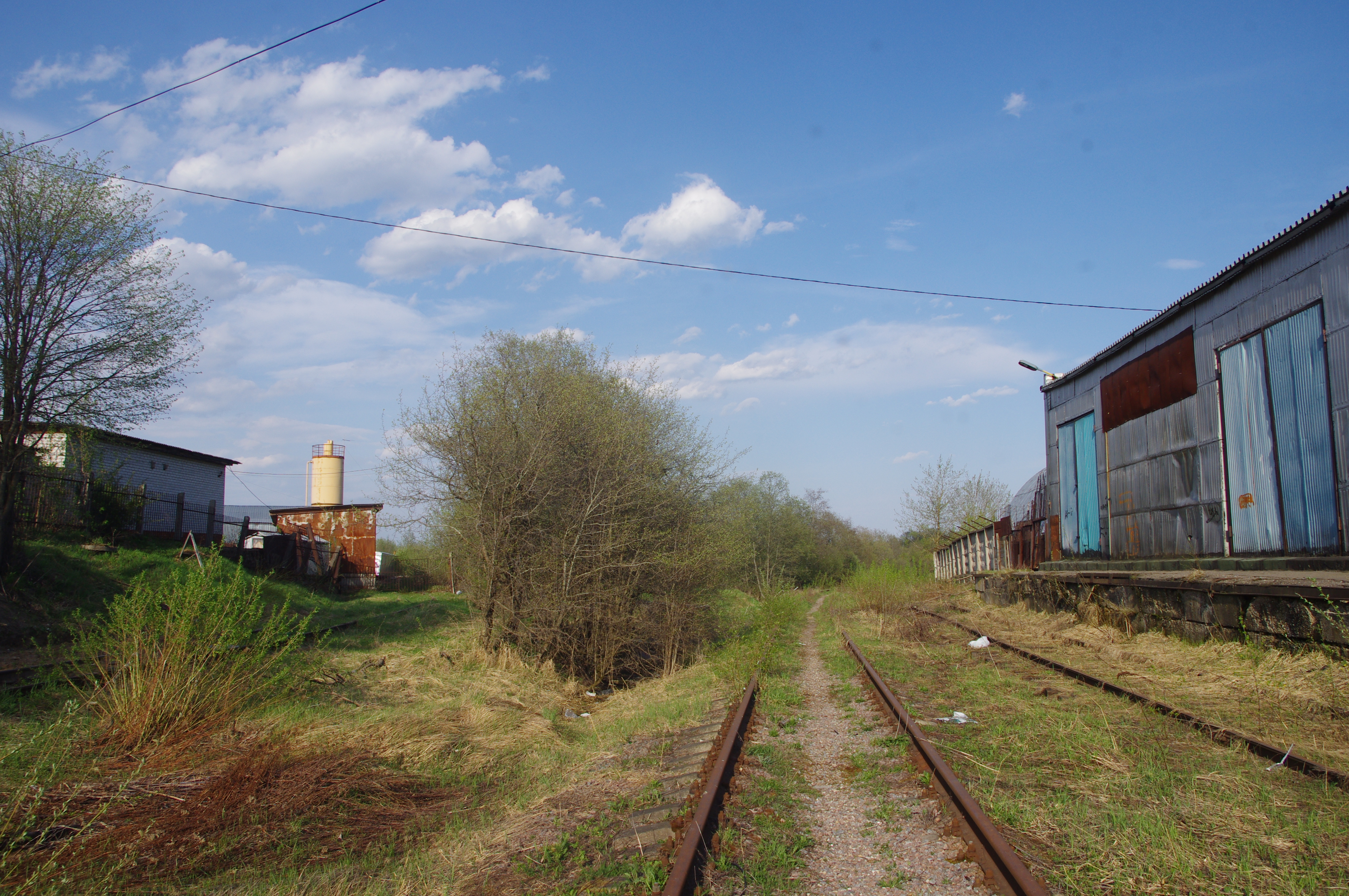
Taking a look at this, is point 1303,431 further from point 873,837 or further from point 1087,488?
point 873,837

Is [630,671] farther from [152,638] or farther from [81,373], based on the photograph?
[81,373]

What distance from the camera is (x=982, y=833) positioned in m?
4.08

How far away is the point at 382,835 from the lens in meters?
5.01

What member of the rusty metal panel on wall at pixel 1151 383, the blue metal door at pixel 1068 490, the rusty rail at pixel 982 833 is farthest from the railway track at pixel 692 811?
the blue metal door at pixel 1068 490

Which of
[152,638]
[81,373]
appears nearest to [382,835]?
[152,638]

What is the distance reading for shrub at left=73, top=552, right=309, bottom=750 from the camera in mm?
6422

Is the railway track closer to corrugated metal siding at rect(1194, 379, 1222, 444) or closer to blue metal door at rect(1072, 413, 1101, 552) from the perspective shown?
corrugated metal siding at rect(1194, 379, 1222, 444)

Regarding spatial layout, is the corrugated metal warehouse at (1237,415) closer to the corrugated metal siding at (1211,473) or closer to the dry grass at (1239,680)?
the corrugated metal siding at (1211,473)

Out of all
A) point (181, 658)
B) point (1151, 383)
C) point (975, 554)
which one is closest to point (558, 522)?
point (181, 658)

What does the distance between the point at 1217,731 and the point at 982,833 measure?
11.0 ft

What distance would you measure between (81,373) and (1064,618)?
2045cm

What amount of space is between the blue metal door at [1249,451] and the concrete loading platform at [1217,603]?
0.65m

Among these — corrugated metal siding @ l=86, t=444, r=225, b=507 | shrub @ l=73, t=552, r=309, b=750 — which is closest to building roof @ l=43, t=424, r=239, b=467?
corrugated metal siding @ l=86, t=444, r=225, b=507

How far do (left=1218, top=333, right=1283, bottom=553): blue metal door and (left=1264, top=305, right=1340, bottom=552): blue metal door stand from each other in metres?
0.21
